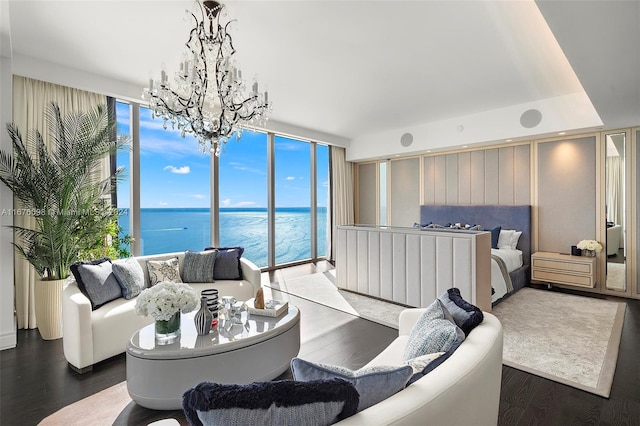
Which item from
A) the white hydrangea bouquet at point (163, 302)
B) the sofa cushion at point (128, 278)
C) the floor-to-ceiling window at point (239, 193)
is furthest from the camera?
the floor-to-ceiling window at point (239, 193)

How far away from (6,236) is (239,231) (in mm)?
10110

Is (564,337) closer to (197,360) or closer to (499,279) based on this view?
(499,279)

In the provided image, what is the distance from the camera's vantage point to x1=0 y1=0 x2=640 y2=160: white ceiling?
2.41 m

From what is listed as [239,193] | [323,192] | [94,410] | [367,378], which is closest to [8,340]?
[94,410]

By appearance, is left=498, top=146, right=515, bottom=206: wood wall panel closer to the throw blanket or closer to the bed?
the bed

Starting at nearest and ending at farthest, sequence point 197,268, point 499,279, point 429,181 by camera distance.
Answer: point 197,268, point 499,279, point 429,181

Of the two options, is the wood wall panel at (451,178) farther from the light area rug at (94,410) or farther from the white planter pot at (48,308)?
the white planter pot at (48,308)

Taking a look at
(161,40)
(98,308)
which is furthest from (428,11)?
(98,308)

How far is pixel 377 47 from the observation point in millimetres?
→ 3088

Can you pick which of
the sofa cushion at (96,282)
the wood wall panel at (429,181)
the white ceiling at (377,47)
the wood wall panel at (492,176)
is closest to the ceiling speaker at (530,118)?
the white ceiling at (377,47)

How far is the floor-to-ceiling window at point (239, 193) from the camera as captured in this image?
7.02 meters

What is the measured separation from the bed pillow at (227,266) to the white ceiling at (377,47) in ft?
7.28

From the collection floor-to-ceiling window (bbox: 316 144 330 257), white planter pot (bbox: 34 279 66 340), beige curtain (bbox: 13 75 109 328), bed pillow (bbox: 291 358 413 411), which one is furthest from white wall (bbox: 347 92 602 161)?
white planter pot (bbox: 34 279 66 340)

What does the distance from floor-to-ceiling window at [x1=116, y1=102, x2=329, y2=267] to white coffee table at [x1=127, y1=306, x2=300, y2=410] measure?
10.1ft
